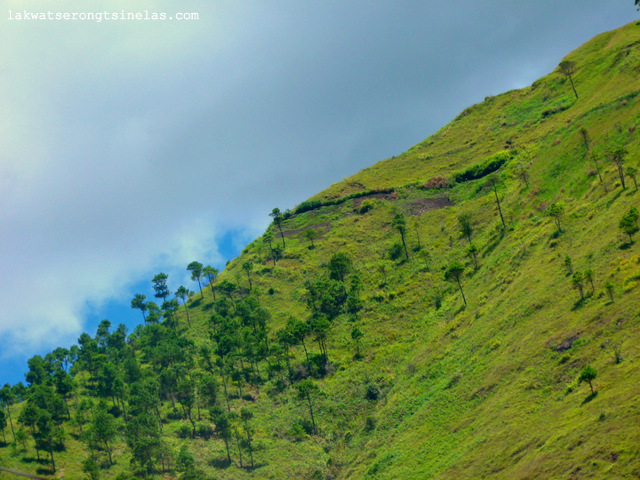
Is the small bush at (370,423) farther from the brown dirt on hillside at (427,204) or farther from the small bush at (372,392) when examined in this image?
the brown dirt on hillside at (427,204)

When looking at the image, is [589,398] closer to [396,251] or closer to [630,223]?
[630,223]

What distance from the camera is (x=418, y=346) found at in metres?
94.7

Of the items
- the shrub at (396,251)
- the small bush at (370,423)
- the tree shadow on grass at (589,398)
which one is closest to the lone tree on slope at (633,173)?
the tree shadow on grass at (589,398)

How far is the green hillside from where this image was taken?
50.3 m

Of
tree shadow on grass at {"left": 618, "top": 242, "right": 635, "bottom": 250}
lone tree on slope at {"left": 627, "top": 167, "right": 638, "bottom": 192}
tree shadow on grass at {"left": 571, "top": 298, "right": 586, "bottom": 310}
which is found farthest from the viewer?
lone tree on slope at {"left": 627, "top": 167, "right": 638, "bottom": 192}

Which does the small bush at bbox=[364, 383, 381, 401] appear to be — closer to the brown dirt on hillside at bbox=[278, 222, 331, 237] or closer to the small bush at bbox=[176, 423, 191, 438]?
the small bush at bbox=[176, 423, 191, 438]

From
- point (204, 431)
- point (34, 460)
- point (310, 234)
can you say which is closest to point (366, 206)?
point (310, 234)

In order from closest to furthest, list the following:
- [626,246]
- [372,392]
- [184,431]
Result: [626,246] < [372,392] < [184,431]

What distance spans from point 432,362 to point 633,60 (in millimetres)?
113084

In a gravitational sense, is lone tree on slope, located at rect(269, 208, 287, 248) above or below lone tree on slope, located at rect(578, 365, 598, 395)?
above

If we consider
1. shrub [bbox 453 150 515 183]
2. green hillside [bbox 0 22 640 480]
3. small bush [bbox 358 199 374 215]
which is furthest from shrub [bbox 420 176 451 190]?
small bush [bbox 358 199 374 215]

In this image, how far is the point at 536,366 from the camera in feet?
183

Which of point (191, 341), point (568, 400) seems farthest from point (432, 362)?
point (191, 341)

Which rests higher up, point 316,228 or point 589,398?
point 316,228
